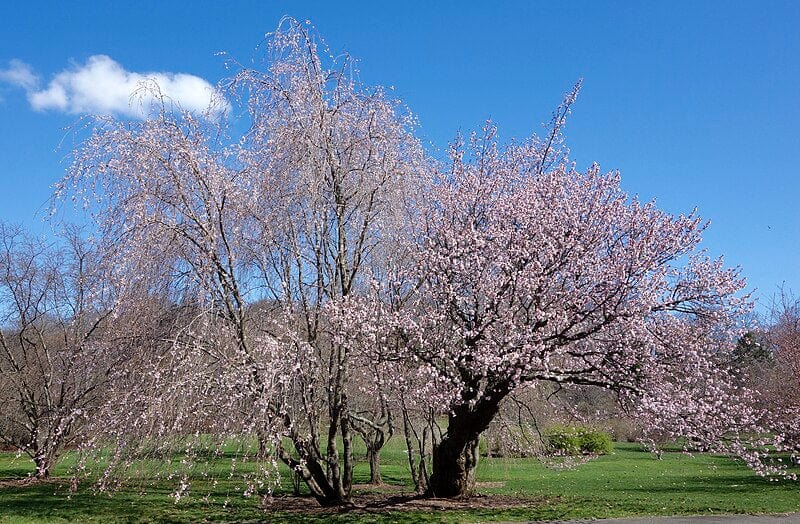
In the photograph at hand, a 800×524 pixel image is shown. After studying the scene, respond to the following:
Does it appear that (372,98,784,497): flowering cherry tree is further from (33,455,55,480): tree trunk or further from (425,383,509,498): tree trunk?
(33,455,55,480): tree trunk

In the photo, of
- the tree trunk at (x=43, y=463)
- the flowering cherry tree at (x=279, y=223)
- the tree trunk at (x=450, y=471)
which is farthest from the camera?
the tree trunk at (x=43, y=463)

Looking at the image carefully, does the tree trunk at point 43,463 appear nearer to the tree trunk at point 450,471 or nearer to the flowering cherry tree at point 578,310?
the tree trunk at point 450,471

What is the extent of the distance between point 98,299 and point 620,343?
8117 millimetres

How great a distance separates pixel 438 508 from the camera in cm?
1192

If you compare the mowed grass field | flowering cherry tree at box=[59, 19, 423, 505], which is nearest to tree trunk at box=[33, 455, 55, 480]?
the mowed grass field

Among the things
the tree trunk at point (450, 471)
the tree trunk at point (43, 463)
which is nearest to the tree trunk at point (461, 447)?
the tree trunk at point (450, 471)

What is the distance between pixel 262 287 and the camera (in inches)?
426

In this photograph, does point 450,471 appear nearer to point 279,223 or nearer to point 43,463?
point 279,223

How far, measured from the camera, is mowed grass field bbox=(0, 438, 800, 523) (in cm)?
1143

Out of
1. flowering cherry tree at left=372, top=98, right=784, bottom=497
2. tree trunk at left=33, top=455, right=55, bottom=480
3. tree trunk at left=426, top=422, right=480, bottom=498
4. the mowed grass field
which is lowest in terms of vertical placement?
the mowed grass field

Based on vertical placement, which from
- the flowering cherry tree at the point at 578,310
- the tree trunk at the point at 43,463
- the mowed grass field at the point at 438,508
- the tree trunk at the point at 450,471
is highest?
the flowering cherry tree at the point at 578,310

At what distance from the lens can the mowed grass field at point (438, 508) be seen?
37.5ft

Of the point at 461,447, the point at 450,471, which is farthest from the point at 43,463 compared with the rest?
the point at 461,447

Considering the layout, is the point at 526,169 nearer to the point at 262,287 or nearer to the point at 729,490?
the point at 262,287
